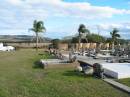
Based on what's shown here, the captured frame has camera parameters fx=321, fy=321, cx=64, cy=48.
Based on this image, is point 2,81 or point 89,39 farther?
point 89,39

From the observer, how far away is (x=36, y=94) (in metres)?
12.6

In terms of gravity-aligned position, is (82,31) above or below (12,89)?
above

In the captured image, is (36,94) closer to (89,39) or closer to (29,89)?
(29,89)

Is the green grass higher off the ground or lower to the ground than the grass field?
higher

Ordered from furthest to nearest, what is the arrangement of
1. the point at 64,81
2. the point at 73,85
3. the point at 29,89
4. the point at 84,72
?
1. the point at 84,72
2. the point at 64,81
3. the point at 73,85
4. the point at 29,89

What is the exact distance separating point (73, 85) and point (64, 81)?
1.28 m

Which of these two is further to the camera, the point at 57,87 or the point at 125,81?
the point at 125,81

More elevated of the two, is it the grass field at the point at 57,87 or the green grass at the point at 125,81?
the green grass at the point at 125,81

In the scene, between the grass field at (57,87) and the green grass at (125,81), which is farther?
the green grass at (125,81)

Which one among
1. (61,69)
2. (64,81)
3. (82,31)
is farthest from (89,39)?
(64,81)

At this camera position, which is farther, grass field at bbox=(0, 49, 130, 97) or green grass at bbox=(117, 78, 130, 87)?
green grass at bbox=(117, 78, 130, 87)

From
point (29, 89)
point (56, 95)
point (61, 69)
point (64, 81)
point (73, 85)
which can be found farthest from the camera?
point (61, 69)

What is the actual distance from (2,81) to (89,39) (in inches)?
2345

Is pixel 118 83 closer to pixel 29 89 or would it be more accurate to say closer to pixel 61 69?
pixel 29 89
